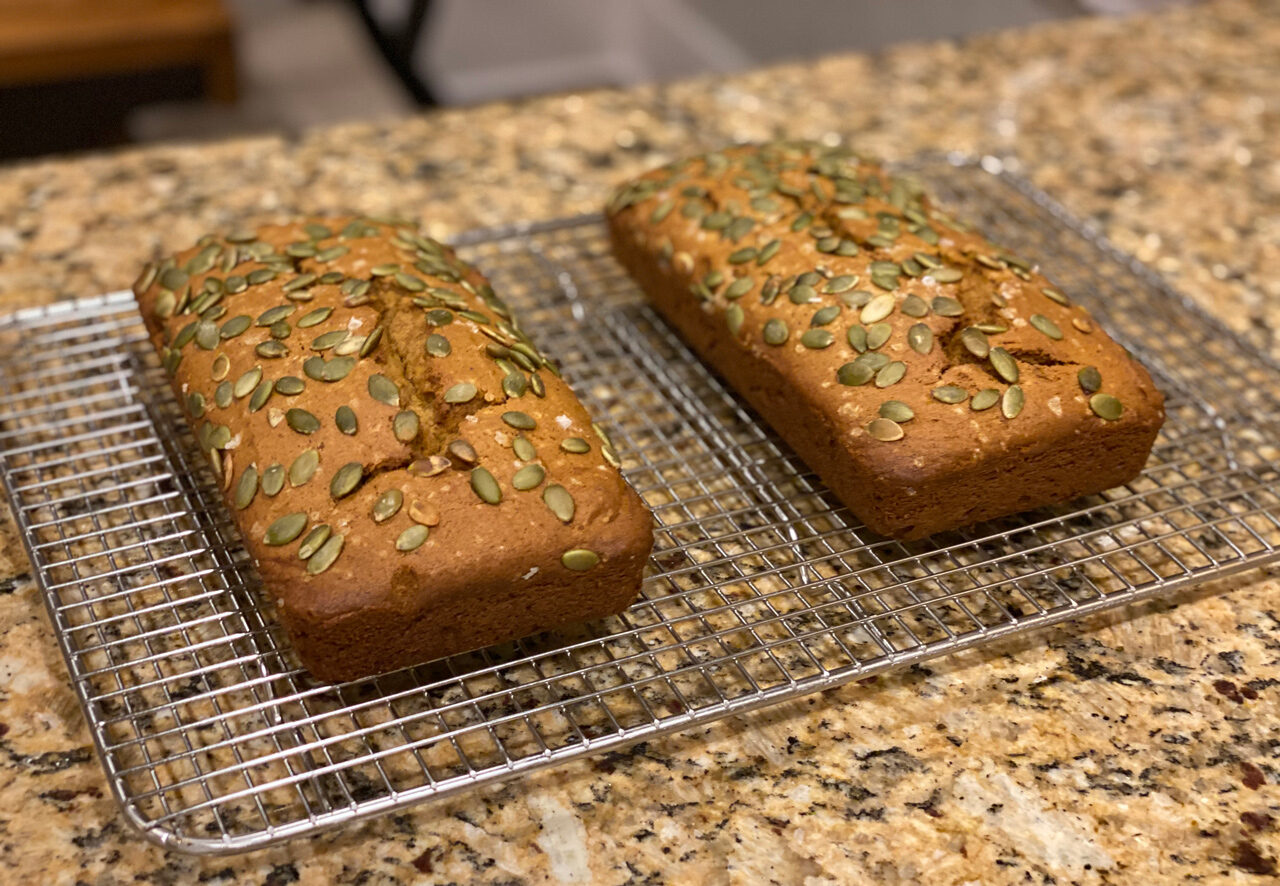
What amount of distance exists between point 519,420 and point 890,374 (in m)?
0.42

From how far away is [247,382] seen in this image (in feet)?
4.17

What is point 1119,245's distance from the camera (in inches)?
78.3

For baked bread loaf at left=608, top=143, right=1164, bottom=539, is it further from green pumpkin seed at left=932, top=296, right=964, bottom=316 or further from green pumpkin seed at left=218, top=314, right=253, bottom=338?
green pumpkin seed at left=218, top=314, right=253, bottom=338

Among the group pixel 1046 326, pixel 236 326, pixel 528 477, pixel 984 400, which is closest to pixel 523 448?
pixel 528 477

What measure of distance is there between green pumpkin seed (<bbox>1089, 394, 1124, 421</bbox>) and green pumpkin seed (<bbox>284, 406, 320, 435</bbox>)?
2.73 feet

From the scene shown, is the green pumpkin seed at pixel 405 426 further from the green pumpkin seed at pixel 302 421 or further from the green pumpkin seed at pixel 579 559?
the green pumpkin seed at pixel 579 559

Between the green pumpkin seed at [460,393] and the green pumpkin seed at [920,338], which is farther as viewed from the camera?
the green pumpkin seed at [920,338]

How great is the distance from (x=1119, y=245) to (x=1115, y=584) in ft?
2.85

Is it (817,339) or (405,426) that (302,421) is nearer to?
(405,426)

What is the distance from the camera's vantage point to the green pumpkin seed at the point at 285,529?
1127 millimetres

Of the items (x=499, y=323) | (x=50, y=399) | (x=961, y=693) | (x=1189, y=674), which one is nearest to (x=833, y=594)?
(x=961, y=693)

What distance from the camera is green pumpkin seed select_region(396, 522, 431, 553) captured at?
111cm

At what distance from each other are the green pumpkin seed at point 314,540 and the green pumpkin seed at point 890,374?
2.01ft

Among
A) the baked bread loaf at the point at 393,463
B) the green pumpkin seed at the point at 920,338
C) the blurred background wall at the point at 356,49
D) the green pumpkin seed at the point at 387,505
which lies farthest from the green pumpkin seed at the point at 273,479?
the blurred background wall at the point at 356,49
